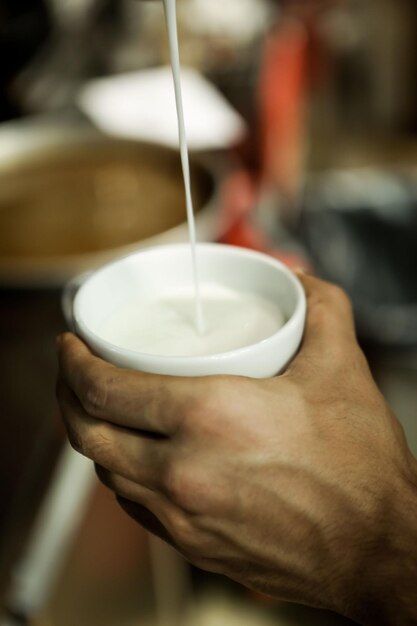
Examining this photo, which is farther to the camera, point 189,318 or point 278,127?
point 278,127

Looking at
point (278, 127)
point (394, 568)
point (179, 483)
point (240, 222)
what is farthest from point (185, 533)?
point (278, 127)

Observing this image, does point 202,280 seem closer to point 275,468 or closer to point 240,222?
point 275,468

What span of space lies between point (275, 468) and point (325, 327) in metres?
0.12

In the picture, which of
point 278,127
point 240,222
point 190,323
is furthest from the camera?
point 278,127

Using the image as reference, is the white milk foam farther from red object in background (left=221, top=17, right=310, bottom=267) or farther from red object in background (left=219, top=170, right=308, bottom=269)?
red object in background (left=221, top=17, right=310, bottom=267)

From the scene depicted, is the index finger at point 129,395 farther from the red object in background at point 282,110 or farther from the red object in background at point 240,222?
the red object in background at point 282,110

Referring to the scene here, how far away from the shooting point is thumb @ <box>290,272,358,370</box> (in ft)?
1.60

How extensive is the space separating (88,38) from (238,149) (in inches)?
26.6

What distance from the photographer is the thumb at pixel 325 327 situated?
1.60 ft

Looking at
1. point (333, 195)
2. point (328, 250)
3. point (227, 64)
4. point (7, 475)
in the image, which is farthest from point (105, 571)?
point (227, 64)

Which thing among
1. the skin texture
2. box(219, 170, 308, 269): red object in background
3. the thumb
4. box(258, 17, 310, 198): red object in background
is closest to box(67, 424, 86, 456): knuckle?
the skin texture

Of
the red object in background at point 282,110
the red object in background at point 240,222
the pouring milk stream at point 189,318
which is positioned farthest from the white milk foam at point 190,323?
the red object in background at point 282,110

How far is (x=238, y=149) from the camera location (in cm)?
139

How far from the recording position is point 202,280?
1.93 feet
